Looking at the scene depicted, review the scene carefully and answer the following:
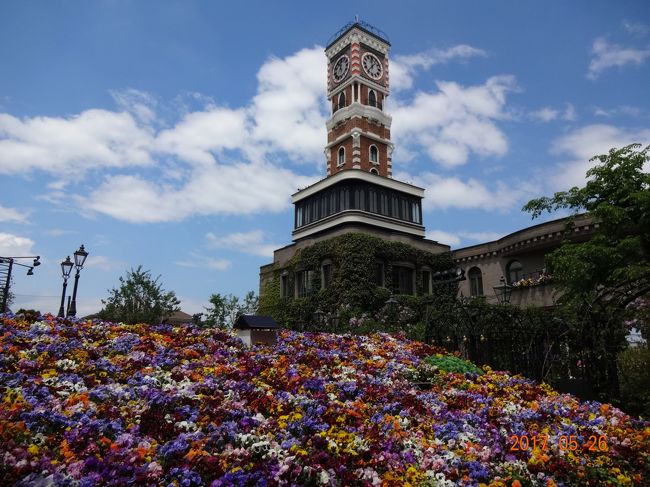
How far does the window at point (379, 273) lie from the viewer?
30312 mm

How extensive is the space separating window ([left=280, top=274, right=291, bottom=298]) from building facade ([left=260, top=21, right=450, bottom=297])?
108 millimetres

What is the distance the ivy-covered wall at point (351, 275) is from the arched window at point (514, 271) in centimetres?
387

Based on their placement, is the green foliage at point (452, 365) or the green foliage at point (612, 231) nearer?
the green foliage at point (452, 365)

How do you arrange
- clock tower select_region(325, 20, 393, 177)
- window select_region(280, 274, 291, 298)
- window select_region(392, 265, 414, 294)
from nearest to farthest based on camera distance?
window select_region(392, 265, 414, 294) < window select_region(280, 274, 291, 298) < clock tower select_region(325, 20, 393, 177)

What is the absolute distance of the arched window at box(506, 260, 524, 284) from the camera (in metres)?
30.2

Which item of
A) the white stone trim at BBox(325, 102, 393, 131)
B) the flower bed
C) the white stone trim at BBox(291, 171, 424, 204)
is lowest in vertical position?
the flower bed

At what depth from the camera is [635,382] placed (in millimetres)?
10414

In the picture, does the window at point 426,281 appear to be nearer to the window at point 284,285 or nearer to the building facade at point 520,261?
the building facade at point 520,261

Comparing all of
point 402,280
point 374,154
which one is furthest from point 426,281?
point 374,154

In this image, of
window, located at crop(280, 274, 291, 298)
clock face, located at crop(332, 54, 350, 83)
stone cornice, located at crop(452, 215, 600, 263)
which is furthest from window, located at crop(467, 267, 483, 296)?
clock face, located at crop(332, 54, 350, 83)

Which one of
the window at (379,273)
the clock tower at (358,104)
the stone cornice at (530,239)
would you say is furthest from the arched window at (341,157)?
the window at (379,273)

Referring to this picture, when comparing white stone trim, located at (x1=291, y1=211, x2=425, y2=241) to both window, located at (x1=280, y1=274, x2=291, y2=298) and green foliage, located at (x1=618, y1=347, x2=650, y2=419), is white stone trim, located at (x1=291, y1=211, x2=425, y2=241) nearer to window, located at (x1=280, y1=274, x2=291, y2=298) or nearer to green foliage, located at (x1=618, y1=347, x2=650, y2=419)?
window, located at (x1=280, y1=274, x2=291, y2=298)

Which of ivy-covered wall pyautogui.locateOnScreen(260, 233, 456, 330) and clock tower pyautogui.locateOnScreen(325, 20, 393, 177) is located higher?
clock tower pyautogui.locateOnScreen(325, 20, 393, 177)

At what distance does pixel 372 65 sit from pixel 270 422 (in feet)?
146
